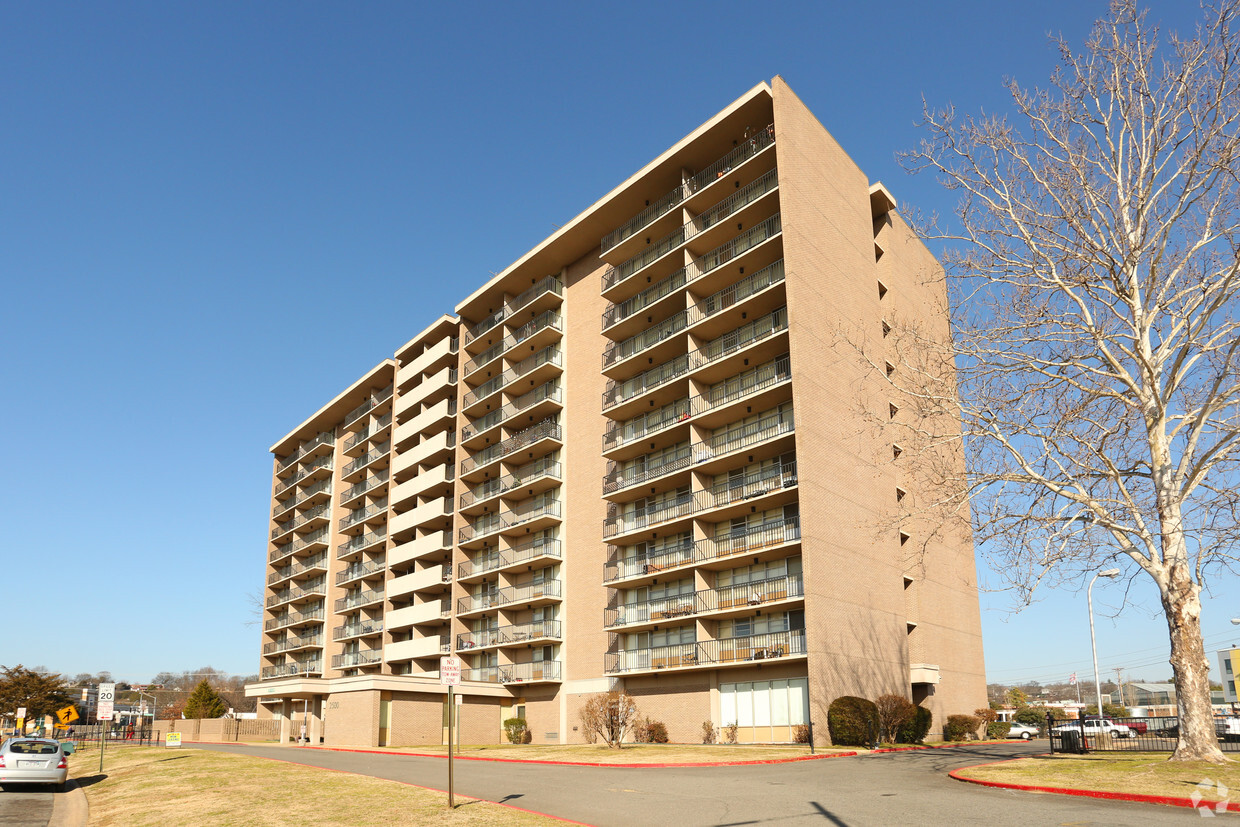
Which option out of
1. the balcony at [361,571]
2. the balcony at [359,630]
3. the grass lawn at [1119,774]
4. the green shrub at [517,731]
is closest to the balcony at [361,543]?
the balcony at [361,571]

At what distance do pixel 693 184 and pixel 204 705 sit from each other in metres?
58.7

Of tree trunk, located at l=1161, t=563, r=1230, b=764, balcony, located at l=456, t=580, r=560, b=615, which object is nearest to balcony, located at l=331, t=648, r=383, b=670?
balcony, located at l=456, t=580, r=560, b=615

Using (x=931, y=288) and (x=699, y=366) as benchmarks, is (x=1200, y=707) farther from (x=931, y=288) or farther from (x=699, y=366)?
(x=931, y=288)

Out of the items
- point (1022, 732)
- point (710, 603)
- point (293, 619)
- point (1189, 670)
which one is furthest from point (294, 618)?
point (1189, 670)

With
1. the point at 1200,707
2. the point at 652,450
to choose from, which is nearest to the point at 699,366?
the point at 652,450

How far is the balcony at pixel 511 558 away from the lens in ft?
163

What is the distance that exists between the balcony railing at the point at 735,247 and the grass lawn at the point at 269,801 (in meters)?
28.1

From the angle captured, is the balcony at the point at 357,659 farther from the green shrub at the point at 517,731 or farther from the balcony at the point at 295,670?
the green shrub at the point at 517,731

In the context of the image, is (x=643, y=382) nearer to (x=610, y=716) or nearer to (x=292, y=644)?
(x=610, y=716)

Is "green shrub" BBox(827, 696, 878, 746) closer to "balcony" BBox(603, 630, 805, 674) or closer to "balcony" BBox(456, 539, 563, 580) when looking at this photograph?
"balcony" BBox(603, 630, 805, 674)

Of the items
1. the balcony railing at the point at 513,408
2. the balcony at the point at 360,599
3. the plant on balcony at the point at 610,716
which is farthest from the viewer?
the balcony at the point at 360,599

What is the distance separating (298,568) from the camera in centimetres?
8212

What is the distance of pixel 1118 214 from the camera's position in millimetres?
21812

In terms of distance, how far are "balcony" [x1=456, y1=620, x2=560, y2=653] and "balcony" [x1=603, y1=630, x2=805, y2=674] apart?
18.5 ft
